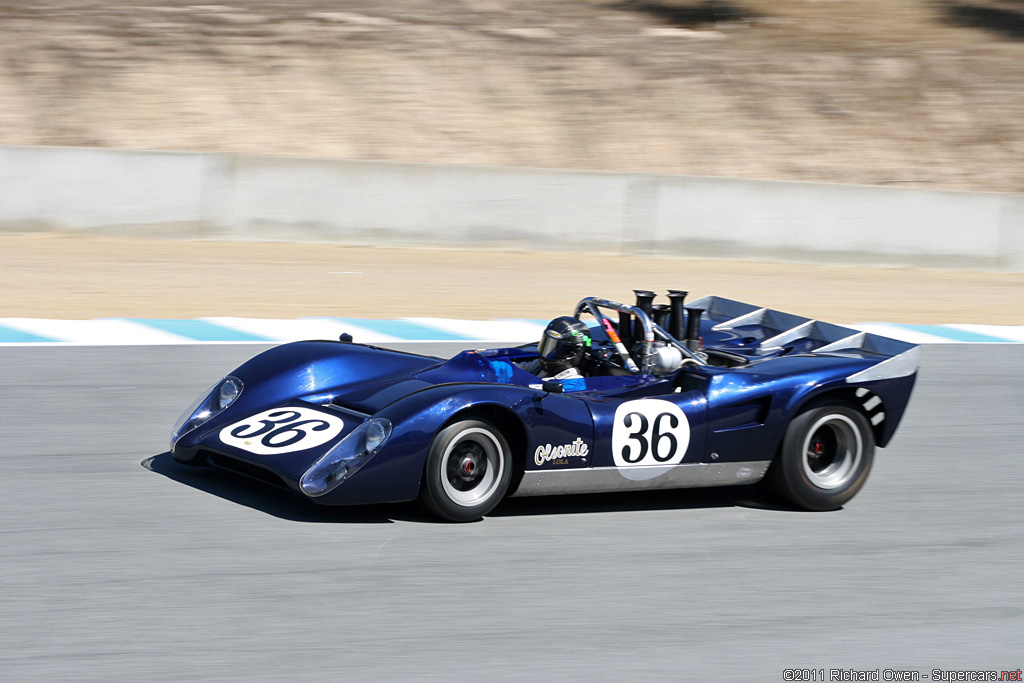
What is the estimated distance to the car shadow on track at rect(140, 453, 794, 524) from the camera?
5.25 metres

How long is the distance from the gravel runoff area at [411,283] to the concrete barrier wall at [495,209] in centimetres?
17

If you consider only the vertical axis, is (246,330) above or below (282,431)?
below

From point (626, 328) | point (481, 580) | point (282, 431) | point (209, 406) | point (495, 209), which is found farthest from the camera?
point (495, 209)

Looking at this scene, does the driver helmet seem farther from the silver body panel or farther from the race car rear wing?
the race car rear wing

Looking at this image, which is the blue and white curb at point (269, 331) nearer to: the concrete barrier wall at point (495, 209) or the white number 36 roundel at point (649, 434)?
the concrete barrier wall at point (495, 209)

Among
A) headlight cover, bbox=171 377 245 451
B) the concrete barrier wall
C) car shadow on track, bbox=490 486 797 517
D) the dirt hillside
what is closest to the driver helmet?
car shadow on track, bbox=490 486 797 517

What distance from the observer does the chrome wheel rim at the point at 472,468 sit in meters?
5.14

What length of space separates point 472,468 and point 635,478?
2.49 feet

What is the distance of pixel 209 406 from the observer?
5820 millimetres

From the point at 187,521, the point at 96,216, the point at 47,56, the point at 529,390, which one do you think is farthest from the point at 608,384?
the point at 47,56

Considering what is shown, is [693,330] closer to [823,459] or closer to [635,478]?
[823,459]

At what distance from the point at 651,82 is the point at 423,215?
Answer: 7866 millimetres

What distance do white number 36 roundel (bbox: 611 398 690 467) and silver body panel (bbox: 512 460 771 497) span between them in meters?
0.05

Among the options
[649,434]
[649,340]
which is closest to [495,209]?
[649,340]
